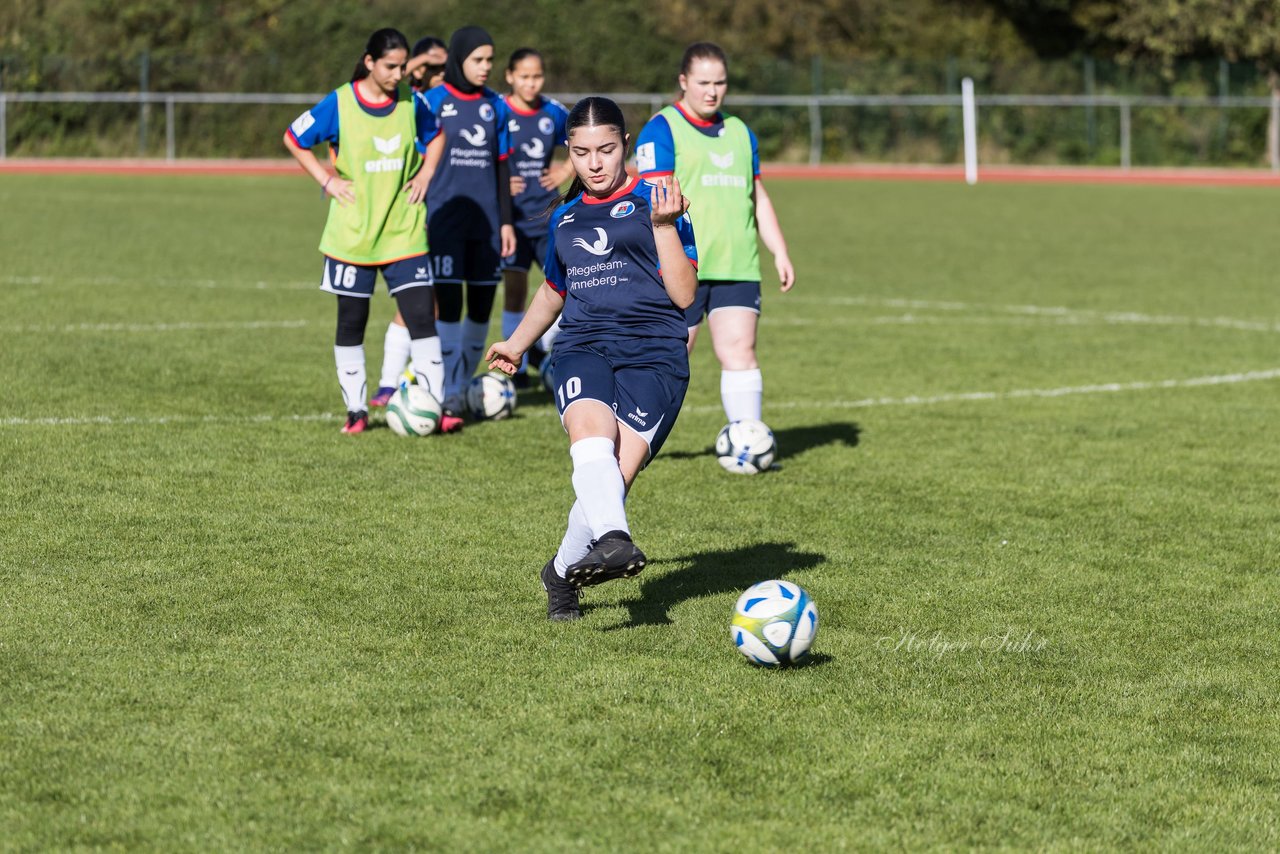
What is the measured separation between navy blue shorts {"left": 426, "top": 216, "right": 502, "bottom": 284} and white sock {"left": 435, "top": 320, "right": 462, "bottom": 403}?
1.01ft

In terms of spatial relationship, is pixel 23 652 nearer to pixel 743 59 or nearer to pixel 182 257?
pixel 182 257

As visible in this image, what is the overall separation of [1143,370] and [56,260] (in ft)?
38.4

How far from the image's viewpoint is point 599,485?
5.61 meters

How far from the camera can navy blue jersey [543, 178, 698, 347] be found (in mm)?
6004

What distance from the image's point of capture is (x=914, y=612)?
6.28 meters

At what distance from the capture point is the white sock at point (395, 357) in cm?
1077

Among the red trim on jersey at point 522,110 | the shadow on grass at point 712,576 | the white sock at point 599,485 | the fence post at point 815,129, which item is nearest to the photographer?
the white sock at point 599,485

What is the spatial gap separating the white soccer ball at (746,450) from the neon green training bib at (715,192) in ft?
2.75

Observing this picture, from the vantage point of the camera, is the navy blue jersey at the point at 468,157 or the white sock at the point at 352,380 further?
the navy blue jersey at the point at 468,157

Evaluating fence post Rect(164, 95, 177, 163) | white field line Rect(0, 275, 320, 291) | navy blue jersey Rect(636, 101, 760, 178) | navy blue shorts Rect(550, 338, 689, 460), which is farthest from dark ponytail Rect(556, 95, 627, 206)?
fence post Rect(164, 95, 177, 163)

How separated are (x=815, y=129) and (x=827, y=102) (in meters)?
0.77

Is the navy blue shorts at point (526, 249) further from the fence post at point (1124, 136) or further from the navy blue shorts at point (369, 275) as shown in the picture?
the fence post at point (1124, 136)

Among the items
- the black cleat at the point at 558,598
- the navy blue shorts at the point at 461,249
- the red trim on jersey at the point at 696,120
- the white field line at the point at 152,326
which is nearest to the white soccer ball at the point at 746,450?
the red trim on jersey at the point at 696,120

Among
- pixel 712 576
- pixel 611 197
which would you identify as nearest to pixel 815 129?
pixel 712 576
